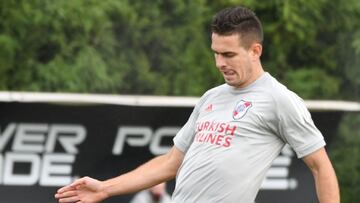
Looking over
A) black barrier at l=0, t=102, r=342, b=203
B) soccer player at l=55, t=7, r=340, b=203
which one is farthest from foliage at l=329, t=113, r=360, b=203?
soccer player at l=55, t=7, r=340, b=203

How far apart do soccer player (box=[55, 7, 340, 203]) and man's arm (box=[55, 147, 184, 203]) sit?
0.21 feet

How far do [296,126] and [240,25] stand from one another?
0.46 meters

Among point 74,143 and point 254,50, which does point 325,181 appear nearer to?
point 254,50

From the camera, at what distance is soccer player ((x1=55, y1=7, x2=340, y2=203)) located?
437 centimetres

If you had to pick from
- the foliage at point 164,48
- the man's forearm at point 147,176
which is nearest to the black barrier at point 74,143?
the foliage at point 164,48

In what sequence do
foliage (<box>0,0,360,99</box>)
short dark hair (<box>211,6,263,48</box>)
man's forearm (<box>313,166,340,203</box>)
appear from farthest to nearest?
foliage (<box>0,0,360,99</box>) < short dark hair (<box>211,6,263,48</box>) < man's forearm (<box>313,166,340,203</box>)

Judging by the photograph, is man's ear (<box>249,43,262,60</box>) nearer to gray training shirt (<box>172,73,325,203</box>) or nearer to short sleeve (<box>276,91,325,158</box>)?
gray training shirt (<box>172,73,325,203</box>)

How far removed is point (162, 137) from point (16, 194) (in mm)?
1207

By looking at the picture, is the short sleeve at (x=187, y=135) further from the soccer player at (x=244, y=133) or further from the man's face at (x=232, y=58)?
the man's face at (x=232, y=58)

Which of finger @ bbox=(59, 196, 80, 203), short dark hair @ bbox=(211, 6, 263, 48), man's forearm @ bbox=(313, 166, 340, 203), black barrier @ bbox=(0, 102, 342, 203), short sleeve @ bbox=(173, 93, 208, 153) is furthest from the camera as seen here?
black barrier @ bbox=(0, 102, 342, 203)

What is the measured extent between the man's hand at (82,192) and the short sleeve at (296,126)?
83cm

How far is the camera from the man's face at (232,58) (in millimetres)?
4398

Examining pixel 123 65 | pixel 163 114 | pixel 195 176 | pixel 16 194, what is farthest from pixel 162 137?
pixel 195 176

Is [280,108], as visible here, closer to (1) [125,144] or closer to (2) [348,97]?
(1) [125,144]
